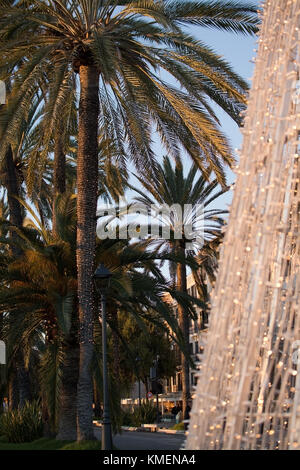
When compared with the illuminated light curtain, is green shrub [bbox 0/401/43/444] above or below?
below

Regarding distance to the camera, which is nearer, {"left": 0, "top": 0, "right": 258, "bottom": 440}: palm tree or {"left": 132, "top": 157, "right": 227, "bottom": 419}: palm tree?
{"left": 0, "top": 0, "right": 258, "bottom": 440}: palm tree

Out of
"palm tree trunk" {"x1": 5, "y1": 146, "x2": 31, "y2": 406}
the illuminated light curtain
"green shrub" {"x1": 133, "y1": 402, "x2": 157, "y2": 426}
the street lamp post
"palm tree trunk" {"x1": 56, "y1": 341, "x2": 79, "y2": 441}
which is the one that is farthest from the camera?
"green shrub" {"x1": 133, "y1": 402, "x2": 157, "y2": 426}

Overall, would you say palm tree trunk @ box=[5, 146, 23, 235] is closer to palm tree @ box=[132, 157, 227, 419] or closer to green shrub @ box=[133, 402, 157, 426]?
palm tree @ box=[132, 157, 227, 419]

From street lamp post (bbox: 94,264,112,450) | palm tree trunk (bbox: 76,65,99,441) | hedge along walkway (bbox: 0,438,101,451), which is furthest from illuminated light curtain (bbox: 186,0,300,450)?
palm tree trunk (bbox: 76,65,99,441)

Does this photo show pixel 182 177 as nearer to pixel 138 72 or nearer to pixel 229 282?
pixel 138 72

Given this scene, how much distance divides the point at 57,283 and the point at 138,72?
5320 mm

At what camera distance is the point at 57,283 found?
17.3m

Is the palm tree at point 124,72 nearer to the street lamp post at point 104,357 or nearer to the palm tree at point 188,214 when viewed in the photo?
the street lamp post at point 104,357

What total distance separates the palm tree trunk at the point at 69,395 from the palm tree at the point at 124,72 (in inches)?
62.7

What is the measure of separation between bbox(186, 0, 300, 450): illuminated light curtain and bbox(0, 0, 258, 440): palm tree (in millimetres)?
8693

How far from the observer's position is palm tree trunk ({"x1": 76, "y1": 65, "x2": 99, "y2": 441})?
15.6 meters

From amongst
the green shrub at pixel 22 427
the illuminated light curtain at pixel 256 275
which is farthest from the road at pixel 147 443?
the illuminated light curtain at pixel 256 275

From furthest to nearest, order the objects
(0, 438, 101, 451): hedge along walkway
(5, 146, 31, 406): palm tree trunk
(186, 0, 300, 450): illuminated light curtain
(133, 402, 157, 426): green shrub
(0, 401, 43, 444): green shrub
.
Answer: (133, 402, 157, 426): green shrub
(5, 146, 31, 406): palm tree trunk
(0, 401, 43, 444): green shrub
(0, 438, 101, 451): hedge along walkway
(186, 0, 300, 450): illuminated light curtain

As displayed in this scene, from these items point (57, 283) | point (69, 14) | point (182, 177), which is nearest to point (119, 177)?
point (57, 283)
